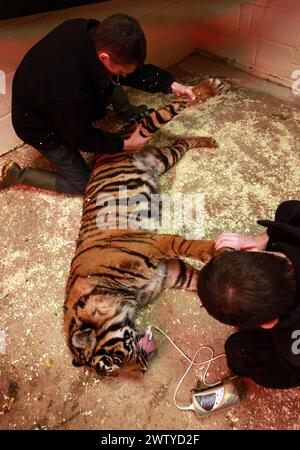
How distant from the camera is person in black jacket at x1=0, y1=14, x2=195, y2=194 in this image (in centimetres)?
170

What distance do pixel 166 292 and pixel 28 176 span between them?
1.52m

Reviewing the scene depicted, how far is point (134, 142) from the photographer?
2330mm

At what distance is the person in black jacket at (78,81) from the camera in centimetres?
170

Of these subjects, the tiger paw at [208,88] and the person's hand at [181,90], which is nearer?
the person's hand at [181,90]

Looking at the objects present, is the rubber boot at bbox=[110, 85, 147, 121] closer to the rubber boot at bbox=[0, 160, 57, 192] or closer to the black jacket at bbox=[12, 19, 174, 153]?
the black jacket at bbox=[12, 19, 174, 153]

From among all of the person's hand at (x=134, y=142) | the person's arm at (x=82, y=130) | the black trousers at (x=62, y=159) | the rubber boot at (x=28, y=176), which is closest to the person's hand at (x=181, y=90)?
the person's hand at (x=134, y=142)

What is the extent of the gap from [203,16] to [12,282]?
3295 mm

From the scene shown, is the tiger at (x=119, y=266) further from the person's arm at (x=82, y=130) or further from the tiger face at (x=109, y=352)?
the person's arm at (x=82, y=130)

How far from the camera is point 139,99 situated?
3258mm

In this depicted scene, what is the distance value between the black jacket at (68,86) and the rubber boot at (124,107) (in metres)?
0.80

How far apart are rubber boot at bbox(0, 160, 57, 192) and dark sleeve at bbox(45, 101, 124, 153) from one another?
0.61m

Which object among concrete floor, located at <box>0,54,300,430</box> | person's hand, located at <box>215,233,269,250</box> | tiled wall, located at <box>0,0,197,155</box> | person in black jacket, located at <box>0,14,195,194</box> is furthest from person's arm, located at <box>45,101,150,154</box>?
person's hand, located at <box>215,233,269,250</box>
